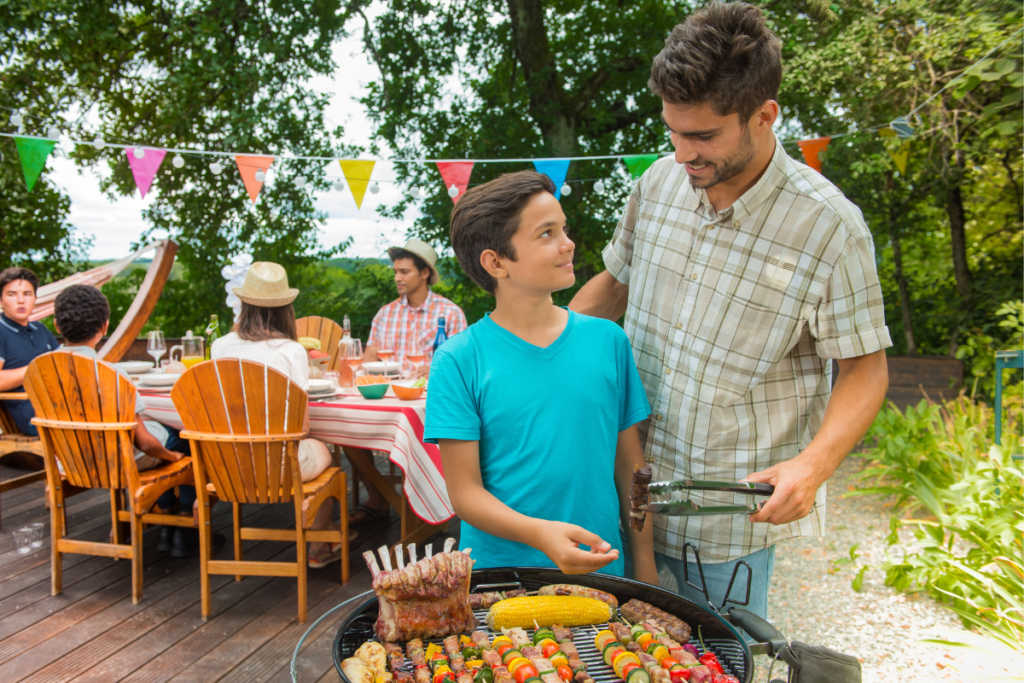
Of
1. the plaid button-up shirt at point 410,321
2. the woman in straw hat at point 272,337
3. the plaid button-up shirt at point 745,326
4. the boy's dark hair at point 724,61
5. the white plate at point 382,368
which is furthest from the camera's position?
the plaid button-up shirt at point 410,321

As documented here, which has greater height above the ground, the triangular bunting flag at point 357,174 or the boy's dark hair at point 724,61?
the triangular bunting flag at point 357,174

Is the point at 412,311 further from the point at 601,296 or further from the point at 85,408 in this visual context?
the point at 601,296

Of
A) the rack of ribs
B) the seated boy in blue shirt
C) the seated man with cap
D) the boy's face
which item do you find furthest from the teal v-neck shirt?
the seated man with cap

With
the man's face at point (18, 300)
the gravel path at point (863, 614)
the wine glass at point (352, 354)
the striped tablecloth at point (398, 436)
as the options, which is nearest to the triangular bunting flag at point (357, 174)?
the wine glass at point (352, 354)

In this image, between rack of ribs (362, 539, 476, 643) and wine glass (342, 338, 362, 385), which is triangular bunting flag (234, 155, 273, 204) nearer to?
wine glass (342, 338, 362, 385)

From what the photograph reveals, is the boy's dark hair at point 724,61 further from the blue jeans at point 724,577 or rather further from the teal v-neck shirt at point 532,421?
the blue jeans at point 724,577

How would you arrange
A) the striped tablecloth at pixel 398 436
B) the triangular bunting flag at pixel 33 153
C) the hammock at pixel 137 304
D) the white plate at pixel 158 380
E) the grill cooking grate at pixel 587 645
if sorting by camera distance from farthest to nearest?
the hammock at pixel 137 304 → the triangular bunting flag at pixel 33 153 → the white plate at pixel 158 380 → the striped tablecloth at pixel 398 436 → the grill cooking grate at pixel 587 645

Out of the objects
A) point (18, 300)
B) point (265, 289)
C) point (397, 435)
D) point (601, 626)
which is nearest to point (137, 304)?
point (18, 300)

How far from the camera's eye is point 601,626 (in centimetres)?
122

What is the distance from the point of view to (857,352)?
4.20ft

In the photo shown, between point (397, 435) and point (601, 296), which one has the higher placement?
point (601, 296)

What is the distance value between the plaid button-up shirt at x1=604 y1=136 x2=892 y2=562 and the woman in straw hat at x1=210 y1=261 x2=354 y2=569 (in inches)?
74.6

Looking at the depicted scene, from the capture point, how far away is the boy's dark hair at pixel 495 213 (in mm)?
1350

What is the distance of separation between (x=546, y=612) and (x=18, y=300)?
13.9ft
